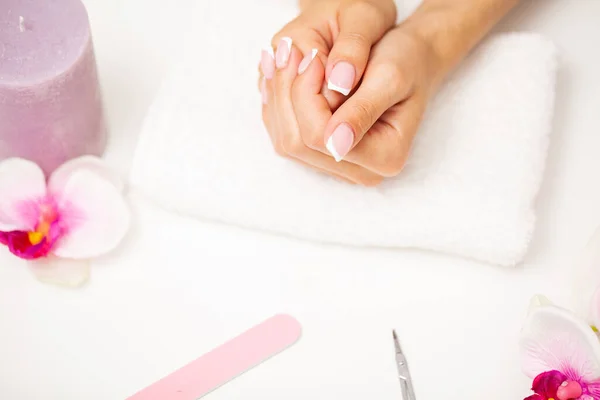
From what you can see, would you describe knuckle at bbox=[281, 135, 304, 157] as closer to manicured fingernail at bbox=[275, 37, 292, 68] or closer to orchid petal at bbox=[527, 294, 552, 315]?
manicured fingernail at bbox=[275, 37, 292, 68]

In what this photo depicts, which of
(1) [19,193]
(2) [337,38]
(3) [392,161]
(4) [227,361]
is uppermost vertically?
(2) [337,38]

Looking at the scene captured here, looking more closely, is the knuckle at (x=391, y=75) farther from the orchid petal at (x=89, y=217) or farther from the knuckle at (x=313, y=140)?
the orchid petal at (x=89, y=217)

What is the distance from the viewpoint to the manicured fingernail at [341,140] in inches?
23.6

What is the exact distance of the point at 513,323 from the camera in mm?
695

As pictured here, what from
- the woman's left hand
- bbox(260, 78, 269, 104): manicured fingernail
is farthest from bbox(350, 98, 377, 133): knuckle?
bbox(260, 78, 269, 104): manicured fingernail

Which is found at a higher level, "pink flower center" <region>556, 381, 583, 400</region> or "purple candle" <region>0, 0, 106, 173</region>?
"purple candle" <region>0, 0, 106, 173</region>

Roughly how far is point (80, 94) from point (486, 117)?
398mm

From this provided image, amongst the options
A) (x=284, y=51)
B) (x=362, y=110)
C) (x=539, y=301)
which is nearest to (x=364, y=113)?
(x=362, y=110)

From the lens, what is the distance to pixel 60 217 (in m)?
0.68

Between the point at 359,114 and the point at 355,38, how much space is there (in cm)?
9

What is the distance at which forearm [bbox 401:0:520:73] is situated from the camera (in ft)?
2.41

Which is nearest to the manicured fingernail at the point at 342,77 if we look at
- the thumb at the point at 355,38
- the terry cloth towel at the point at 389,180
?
the thumb at the point at 355,38

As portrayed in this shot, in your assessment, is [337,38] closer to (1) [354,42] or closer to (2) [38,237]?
(1) [354,42]

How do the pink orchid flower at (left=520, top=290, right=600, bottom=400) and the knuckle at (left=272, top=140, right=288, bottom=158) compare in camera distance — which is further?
the knuckle at (left=272, top=140, right=288, bottom=158)
